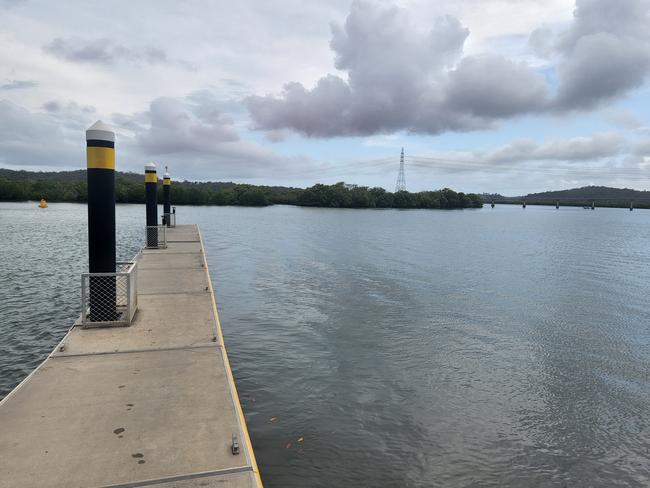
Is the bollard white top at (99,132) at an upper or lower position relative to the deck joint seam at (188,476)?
upper

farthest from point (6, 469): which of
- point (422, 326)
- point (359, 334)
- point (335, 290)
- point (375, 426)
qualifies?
point (335, 290)

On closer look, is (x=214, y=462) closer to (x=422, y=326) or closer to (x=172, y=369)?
(x=172, y=369)

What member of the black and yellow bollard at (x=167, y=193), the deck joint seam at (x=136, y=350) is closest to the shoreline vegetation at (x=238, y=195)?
the black and yellow bollard at (x=167, y=193)

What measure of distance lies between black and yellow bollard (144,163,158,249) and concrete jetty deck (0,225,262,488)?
12.7 meters

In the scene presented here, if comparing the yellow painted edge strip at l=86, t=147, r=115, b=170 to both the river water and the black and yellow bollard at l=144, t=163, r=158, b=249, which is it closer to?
the river water

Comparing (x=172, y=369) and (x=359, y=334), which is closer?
(x=172, y=369)

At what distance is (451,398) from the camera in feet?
28.5

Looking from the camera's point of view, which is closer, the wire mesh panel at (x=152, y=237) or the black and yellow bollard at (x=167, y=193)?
the wire mesh panel at (x=152, y=237)

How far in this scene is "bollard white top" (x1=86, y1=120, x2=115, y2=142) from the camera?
8516mm

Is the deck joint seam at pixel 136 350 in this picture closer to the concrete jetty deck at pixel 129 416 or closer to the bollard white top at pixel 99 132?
the concrete jetty deck at pixel 129 416

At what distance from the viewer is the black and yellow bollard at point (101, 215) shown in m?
8.58

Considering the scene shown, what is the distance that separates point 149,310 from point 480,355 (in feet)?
25.6

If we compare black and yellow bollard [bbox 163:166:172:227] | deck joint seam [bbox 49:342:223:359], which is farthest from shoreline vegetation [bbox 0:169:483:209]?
deck joint seam [bbox 49:342:223:359]

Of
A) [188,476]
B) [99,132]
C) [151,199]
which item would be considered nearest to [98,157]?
[99,132]
